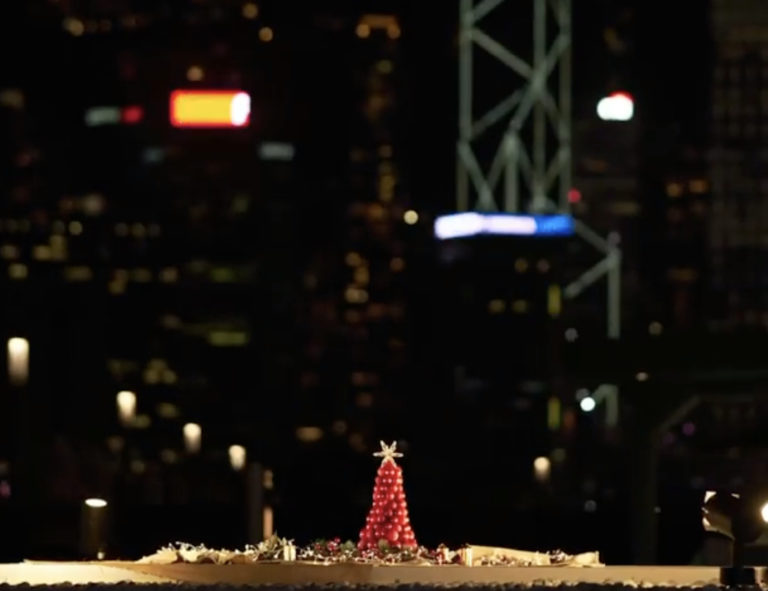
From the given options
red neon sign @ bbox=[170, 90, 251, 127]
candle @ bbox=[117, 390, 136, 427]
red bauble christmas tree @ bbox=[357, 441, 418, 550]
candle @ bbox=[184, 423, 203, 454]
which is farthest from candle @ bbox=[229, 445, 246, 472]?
red bauble christmas tree @ bbox=[357, 441, 418, 550]

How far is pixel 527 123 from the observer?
71.8 metres

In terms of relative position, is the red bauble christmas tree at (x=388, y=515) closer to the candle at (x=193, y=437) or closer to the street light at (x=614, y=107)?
the street light at (x=614, y=107)

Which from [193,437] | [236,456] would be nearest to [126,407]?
[193,437]

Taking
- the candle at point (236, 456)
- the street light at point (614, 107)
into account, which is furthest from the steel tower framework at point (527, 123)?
the street light at point (614, 107)

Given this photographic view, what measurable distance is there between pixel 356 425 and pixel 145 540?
45232 millimetres

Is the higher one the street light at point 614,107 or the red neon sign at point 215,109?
the red neon sign at point 215,109

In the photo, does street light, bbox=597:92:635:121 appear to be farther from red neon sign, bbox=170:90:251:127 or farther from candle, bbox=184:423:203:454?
candle, bbox=184:423:203:454

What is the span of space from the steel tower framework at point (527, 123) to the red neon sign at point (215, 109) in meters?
14.2

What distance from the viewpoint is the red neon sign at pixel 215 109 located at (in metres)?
49.0

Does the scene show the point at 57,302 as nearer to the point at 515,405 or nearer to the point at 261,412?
the point at 261,412

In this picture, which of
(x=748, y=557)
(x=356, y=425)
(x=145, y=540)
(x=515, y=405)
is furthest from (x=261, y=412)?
(x=748, y=557)

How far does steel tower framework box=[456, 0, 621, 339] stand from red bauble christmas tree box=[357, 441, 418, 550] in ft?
165

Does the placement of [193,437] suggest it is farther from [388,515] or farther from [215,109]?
[388,515]

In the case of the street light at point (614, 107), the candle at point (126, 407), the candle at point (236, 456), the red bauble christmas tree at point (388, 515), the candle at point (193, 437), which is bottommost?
the red bauble christmas tree at point (388, 515)
